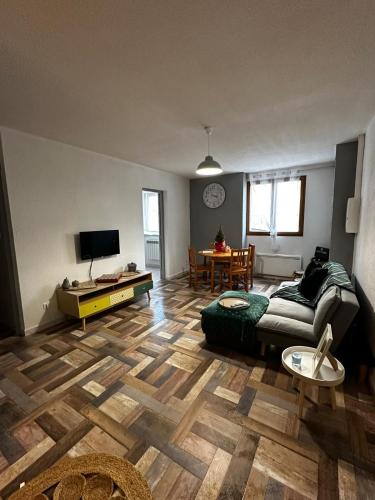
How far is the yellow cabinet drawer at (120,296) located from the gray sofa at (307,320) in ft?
6.87

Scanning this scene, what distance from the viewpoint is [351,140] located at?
3.18 m

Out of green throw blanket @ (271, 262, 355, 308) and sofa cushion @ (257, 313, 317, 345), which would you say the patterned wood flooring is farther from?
green throw blanket @ (271, 262, 355, 308)

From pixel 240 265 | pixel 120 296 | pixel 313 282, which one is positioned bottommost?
pixel 120 296

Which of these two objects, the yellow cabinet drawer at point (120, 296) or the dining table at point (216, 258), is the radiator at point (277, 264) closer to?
the dining table at point (216, 258)

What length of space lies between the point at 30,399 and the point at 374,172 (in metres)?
3.71

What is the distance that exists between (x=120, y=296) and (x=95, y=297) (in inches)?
16.7

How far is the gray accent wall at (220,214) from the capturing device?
5.31 meters

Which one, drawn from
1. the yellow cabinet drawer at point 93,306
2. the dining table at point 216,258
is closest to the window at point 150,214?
the dining table at point 216,258

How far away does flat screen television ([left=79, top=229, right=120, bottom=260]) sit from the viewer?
3369mm

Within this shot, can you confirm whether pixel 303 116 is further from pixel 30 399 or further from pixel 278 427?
pixel 30 399

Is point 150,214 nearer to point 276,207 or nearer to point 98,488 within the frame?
point 276,207

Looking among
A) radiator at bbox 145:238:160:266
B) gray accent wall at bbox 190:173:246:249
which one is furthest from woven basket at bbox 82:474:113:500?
radiator at bbox 145:238:160:266

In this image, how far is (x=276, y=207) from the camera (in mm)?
5172

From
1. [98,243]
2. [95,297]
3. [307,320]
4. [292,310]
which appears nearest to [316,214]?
[292,310]
